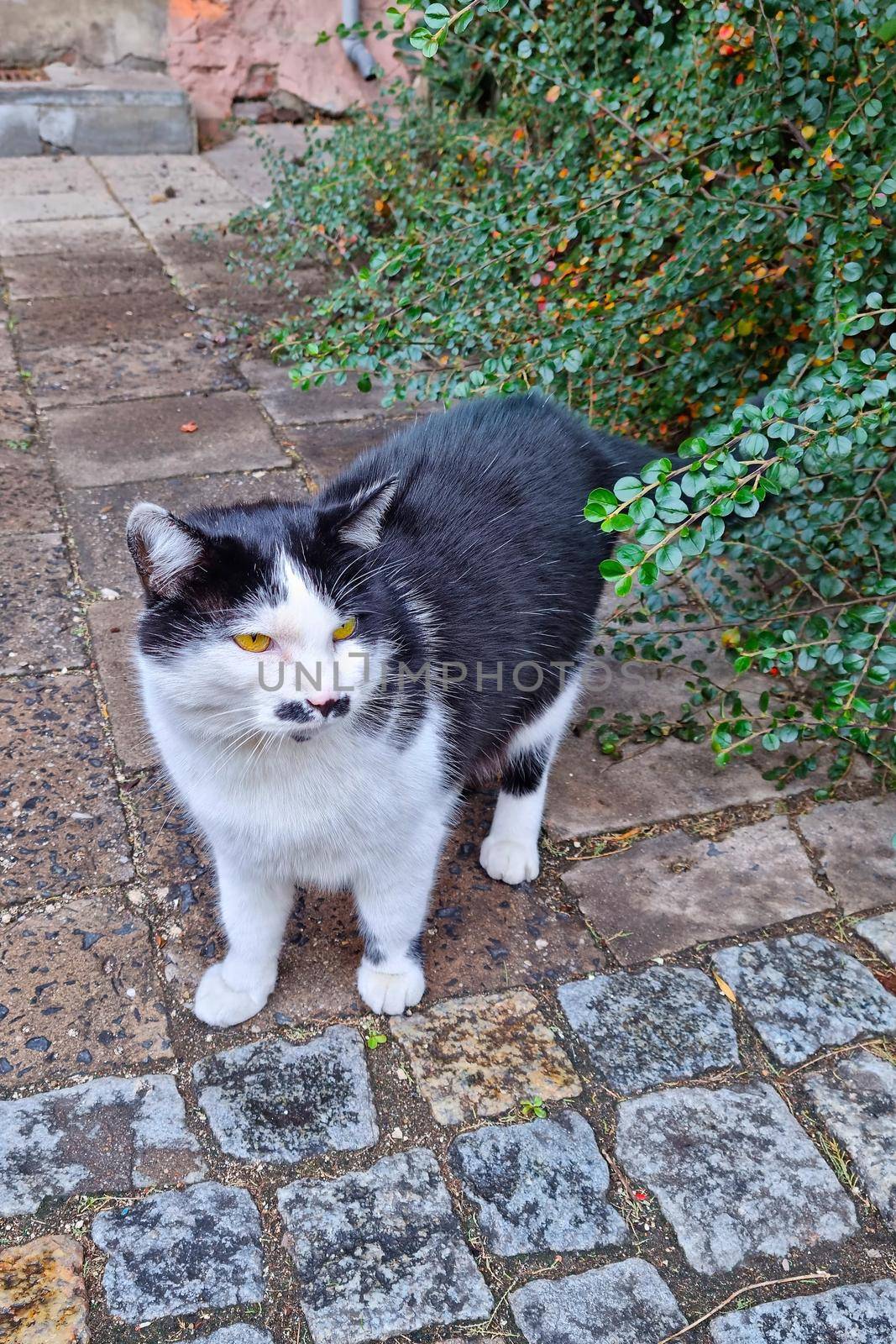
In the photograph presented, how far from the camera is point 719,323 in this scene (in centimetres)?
317

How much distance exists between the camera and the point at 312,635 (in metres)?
1.61

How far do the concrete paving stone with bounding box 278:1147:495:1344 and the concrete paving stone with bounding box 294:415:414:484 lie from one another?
2358 millimetres

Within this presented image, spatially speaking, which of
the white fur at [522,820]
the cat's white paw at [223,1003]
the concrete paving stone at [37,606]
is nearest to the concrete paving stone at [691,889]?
the white fur at [522,820]

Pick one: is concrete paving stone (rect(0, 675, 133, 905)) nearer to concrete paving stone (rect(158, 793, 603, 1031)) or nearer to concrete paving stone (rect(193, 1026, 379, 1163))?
concrete paving stone (rect(158, 793, 603, 1031))

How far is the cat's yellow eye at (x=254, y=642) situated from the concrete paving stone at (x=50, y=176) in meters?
5.27

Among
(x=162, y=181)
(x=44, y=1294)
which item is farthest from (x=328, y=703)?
(x=162, y=181)

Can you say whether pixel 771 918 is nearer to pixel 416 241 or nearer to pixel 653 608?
pixel 653 608

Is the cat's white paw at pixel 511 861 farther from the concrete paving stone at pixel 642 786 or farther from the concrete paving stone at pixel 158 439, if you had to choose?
the concrete paving stone at pixel 158 439

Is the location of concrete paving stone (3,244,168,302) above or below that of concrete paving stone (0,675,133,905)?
above

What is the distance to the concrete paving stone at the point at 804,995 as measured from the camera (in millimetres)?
2035

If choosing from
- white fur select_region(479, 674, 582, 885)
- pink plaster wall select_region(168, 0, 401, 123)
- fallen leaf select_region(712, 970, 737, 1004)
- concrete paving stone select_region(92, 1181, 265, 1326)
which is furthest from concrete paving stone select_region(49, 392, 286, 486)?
pink plaster wall select_region(168, 0, 401, 123)

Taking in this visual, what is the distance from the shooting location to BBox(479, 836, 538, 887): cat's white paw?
7.66 ft

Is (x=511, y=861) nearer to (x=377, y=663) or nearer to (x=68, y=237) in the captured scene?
(x=377, y=663)

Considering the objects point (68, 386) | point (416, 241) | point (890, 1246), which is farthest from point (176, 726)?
point (68, 386)
